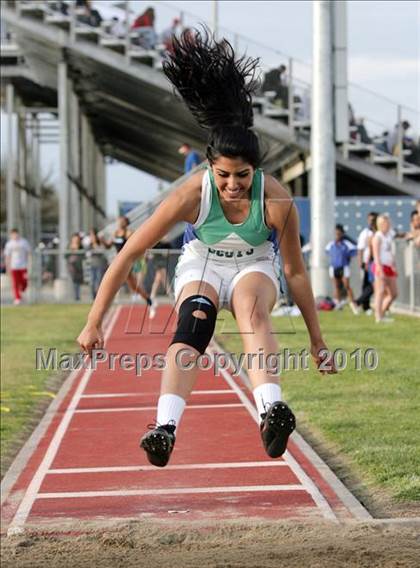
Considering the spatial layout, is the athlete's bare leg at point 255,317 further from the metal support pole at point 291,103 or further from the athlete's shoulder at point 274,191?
the metal support pole at point 291,103

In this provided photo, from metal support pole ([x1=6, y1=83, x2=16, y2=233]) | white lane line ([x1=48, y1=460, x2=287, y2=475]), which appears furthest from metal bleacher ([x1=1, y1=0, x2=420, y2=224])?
white lane line ([x1=48, y1=460, x2=287, y2=475])

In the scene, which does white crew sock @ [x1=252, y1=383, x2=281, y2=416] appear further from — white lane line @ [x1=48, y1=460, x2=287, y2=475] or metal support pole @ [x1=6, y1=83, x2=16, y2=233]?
metal support pole @ [x1=6, y1=83, x2=16, y2=233]

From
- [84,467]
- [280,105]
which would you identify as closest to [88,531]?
[84,467]

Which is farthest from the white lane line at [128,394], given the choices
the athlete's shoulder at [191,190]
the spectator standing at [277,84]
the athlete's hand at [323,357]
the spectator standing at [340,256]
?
the spectator standing at [277,84]

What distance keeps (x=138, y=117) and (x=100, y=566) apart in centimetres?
4020

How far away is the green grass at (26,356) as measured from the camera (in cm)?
1227

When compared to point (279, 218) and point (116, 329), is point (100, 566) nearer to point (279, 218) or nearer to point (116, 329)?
point (279, 218)

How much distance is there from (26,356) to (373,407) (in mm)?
7940

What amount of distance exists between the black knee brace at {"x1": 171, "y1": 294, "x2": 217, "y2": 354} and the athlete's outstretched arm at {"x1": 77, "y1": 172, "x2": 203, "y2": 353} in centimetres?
39

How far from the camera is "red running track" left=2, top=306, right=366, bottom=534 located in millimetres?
8375

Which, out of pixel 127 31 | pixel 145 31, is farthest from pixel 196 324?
pixel 127 31

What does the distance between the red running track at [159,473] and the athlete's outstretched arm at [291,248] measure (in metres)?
0.92

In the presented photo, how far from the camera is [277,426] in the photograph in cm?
597

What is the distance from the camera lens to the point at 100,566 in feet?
22.0
